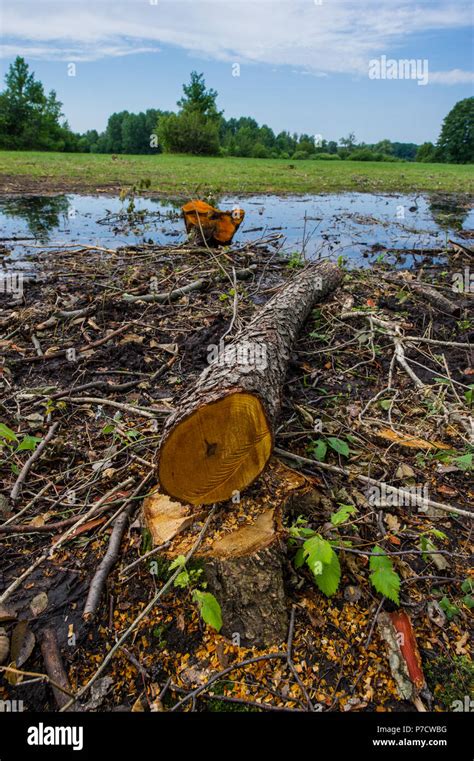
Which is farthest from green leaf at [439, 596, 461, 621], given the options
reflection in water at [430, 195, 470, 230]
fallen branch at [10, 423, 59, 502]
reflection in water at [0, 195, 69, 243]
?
reflection in water at [430, 195, 470, 230]

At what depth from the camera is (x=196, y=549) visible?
1960 millimetres

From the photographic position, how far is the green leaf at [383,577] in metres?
1.81

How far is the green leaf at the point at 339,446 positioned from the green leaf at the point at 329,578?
38.0 inches

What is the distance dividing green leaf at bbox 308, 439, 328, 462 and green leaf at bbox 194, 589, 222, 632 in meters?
1.28

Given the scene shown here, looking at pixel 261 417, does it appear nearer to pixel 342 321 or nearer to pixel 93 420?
pixel 93 420

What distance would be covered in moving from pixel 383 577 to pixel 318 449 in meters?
1.04

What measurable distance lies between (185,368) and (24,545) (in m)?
2.17

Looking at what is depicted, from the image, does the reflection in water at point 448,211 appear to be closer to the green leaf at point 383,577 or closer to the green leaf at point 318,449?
the green leaf at point 318,449

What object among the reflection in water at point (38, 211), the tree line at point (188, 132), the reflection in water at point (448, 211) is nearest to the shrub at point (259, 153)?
the tree line at point (188, 132)

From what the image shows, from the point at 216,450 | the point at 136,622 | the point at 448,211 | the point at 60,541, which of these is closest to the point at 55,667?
the point at 136,622

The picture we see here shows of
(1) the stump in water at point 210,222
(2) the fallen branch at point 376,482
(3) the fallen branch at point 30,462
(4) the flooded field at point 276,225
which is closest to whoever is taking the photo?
(2) the fallen branch at point 376,482

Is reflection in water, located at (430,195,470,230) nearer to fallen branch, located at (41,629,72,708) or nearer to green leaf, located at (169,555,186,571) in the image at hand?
green leaf, located at (169,555,186,571)

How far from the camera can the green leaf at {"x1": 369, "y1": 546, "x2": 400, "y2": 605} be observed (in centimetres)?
181

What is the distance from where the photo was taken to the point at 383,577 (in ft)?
6.11
